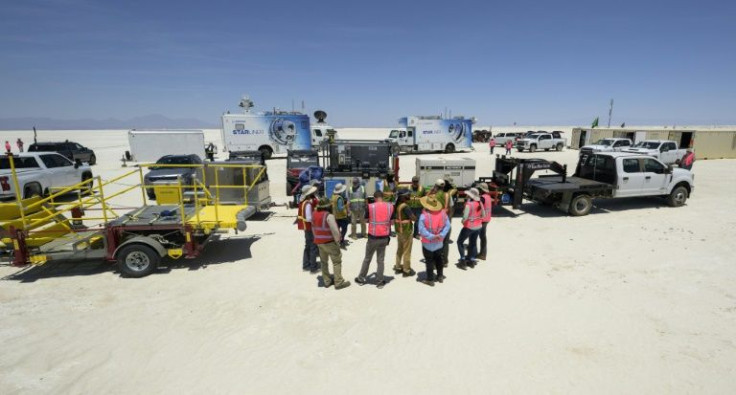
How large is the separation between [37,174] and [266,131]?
559 inches

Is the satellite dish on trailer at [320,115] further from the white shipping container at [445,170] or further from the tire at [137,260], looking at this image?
the tire at [137,260]

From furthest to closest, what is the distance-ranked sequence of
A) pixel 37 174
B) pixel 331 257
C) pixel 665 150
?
pixel 665 150
pixel 37 174
pixel 331 257

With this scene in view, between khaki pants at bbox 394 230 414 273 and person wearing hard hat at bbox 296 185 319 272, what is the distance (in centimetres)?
156

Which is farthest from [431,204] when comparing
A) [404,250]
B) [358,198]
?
[358,198]

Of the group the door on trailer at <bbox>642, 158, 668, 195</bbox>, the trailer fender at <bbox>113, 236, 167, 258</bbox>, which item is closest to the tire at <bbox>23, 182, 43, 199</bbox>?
the trailer fender at <bbox>113, 236, 167, 258</bbox>

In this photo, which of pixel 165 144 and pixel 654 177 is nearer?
pixel 654 177

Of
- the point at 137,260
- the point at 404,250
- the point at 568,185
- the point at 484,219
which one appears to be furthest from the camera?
the point at 568,185

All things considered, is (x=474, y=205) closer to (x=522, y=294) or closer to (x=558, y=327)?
(x=522, y=294)

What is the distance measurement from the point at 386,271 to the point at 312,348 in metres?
2.56

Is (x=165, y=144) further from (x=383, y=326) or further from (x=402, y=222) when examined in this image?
(x=383, y=326)

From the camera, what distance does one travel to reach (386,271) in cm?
665

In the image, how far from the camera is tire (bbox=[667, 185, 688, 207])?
11320 millimetres

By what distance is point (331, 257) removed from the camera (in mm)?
5758

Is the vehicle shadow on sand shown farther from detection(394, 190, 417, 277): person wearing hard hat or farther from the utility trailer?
detection(394, 190, 417, 277): person wearing hard hat
